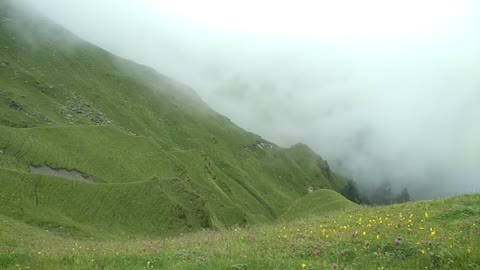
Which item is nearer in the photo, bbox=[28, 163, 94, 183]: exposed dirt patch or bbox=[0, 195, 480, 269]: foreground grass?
bbox=[0, 195, 480, 269]: foreground grass

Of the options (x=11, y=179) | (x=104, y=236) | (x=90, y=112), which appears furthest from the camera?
(x=90, y=112)

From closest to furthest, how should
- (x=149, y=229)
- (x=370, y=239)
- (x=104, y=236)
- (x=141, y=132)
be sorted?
(x=370, y=239) < (x=104, y=236) < (x=149, y=229) < (x=141, y=132)

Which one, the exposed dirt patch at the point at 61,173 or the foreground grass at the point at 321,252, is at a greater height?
the foreground grass at the point at 321,252

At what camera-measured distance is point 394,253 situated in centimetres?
1476

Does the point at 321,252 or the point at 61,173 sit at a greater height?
the point at 321,252

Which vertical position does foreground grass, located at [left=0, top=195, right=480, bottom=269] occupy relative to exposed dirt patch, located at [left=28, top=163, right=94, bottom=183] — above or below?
above

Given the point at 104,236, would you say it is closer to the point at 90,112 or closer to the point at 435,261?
the point at 435,261

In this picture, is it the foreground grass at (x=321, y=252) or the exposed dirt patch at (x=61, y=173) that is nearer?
the foreground grass at (x=321, y=252)

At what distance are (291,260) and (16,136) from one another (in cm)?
8783

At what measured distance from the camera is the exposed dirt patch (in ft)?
282

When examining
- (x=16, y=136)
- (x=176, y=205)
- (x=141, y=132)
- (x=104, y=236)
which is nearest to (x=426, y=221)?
(x=104, y=236)

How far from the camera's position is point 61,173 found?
89625 millimetres

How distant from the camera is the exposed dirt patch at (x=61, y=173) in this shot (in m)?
85.9

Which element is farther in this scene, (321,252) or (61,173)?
(61,173)
